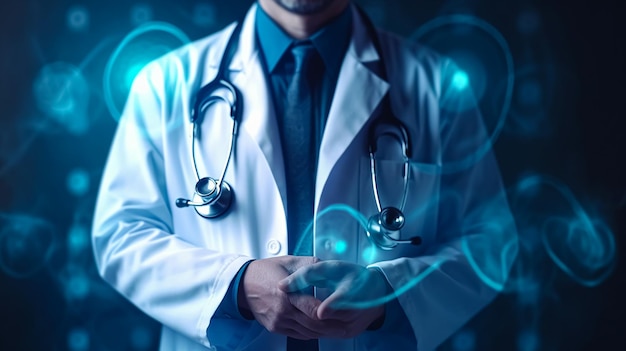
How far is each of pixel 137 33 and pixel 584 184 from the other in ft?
3.48

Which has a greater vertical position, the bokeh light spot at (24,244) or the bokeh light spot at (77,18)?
the bokeh light spot at (77,18)

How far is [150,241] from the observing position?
0.92 m

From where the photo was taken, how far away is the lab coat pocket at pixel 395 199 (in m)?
0.92

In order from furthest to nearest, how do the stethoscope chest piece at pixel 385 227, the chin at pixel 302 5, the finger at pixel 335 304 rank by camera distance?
the chin at pixel 302 5 → the stethoscope chest piece at pixel 385 227 → the finger at pixel 335 304

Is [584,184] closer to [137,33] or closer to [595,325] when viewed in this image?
[595,325]

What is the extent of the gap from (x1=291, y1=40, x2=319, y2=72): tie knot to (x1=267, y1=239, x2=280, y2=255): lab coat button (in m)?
0.33

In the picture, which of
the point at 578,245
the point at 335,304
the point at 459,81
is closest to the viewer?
the point at 335,304

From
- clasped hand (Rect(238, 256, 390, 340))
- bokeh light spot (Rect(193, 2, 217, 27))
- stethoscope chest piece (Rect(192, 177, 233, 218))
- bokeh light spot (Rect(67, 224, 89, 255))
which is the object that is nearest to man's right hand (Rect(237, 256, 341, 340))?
clasped hand (Rect(238, 256, 390, 340))

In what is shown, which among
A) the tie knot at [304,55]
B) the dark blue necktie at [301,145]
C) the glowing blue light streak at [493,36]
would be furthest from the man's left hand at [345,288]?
the glowing blue light streak at [493,36]

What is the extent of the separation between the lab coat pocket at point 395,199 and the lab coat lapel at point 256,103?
152mm

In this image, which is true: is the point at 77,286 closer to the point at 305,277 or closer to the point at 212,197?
the point at 212,197

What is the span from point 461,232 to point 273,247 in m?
0.38

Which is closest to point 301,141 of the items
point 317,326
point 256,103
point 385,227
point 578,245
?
point 256,103

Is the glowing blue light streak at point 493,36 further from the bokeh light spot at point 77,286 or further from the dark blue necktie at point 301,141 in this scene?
the bokeh light spot at point 77,286
